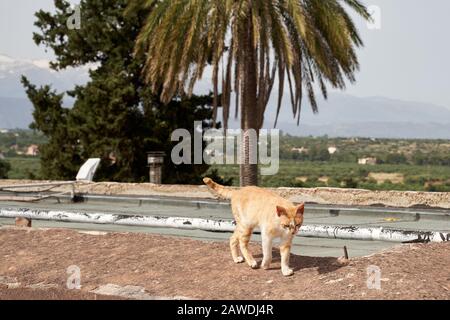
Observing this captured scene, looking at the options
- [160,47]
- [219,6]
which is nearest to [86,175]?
[160,47]

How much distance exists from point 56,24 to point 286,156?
116997 millimetres

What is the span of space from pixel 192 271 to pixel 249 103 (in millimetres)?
15277

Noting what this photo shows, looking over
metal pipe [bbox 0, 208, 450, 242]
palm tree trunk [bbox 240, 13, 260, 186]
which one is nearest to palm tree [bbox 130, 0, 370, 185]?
palm tree trunk [bbox 240, 13, 260, 186]

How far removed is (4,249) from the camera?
11.6 m

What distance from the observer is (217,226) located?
11852mm

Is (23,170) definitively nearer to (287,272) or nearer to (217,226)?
(217,226)

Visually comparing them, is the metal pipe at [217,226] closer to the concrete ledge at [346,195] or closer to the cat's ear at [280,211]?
the cat's ear at [280,211]

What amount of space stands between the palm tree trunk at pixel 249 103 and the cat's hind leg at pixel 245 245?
1478 centimetres

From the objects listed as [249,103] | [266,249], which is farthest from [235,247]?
[249,103]

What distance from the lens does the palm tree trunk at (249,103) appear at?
79.8 ft

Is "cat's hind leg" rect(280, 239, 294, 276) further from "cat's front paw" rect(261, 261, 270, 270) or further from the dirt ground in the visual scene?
"cat's front paw" rect(261, 261, 270, 270)

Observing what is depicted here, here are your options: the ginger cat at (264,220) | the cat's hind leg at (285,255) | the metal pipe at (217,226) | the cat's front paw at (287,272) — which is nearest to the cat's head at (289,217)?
the ginger cat at (264,220)

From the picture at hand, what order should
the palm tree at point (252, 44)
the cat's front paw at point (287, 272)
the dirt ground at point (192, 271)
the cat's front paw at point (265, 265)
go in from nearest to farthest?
1. the dirt ground at point (192, 271)
2. the cat's front paw at point (287, 272)
3. the cat's front paw at point (265, 265)
4. the palm tree at point (252, 44)
